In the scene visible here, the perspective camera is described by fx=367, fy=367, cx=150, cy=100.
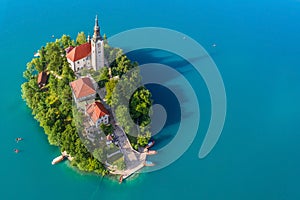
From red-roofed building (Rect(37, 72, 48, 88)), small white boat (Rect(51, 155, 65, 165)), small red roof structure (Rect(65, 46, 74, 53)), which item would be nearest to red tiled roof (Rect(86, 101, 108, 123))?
small white boat (Rect(51, 155, 65, 165))

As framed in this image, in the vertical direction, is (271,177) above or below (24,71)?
below

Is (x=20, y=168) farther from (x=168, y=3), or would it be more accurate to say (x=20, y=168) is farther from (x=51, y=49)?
(x=168, y=3)

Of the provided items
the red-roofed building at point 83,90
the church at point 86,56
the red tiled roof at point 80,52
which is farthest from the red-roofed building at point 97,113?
the red tiled roof at point 80,52

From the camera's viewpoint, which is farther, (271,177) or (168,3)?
(168,3)

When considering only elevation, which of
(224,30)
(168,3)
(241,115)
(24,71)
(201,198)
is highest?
(168,3)

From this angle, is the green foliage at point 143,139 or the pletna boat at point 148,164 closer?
the pletna boat at point 148,164

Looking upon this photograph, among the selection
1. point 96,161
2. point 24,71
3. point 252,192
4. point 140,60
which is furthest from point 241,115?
point 24,71

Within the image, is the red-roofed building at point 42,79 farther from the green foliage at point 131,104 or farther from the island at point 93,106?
the green foliage at point 131,104

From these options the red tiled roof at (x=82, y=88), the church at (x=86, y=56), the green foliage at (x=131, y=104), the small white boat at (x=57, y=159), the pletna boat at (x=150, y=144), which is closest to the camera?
the small white boat at (x=57, y=159)

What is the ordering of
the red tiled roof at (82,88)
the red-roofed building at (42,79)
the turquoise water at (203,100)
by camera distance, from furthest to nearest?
the red-roofed building at (42,79) < the red tiled roof at (82,88) < the turquoise water at (203,100)
